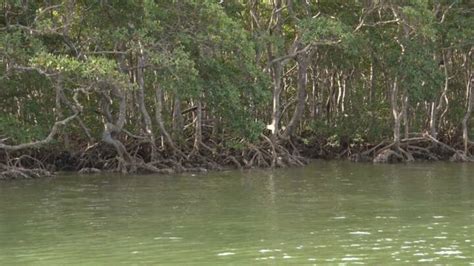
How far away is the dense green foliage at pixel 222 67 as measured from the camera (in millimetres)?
19812

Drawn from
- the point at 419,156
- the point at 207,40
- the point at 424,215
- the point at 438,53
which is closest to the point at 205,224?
the point at 424,215

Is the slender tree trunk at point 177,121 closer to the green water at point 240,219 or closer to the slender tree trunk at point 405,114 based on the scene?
the green water at point 240,219

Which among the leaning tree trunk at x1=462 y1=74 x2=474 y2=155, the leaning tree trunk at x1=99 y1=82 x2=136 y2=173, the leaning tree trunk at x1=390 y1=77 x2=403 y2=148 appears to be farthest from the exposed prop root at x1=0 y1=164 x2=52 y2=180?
the leaning tree trunk at x1=462 y1=74 x2=474 y2=155

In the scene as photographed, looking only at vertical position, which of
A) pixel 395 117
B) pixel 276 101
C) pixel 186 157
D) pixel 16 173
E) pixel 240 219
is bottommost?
pixel 240 219

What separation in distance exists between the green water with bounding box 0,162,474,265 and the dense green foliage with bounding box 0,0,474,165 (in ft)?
6.70

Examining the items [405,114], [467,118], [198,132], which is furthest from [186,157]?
[467,118]

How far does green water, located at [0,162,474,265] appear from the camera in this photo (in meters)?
10.2

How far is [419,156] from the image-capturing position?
2616cm

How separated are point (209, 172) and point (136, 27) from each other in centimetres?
365

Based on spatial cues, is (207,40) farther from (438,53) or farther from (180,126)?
(438,53)

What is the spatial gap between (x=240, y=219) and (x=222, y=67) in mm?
9057

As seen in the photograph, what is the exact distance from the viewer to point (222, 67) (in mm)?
21906

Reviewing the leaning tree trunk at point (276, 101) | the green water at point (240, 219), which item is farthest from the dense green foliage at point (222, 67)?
the green water at point (240, 219)

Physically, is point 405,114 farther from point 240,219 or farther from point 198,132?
point 240,219
